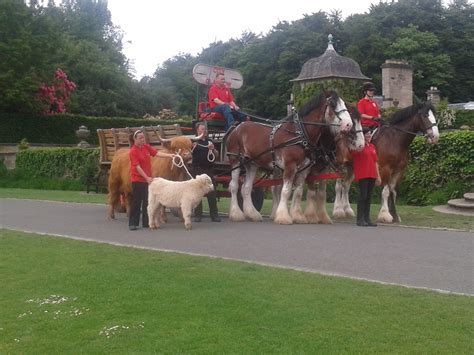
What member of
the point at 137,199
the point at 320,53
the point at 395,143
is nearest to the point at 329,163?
the point at 395,143

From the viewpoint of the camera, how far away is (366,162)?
12945 mm

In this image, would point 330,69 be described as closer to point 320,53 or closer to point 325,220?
point 325,220

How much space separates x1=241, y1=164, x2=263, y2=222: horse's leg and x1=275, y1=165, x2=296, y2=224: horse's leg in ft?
3.64

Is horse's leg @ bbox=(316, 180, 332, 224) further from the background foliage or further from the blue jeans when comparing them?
the background foliage

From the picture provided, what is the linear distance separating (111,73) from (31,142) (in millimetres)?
24122

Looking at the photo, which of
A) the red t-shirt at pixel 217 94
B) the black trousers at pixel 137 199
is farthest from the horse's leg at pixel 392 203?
the black trousers at pixel 137 199

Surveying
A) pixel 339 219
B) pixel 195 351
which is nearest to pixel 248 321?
pixel 195 351

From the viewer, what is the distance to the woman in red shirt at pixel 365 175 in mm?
12914

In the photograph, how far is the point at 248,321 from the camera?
6.00 metres

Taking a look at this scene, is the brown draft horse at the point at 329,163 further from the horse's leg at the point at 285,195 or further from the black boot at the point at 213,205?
the black boot at the point at 213,205

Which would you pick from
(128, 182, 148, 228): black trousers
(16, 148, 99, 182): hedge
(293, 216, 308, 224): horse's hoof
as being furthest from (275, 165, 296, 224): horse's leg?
(16, 148, 99, 182): hedge

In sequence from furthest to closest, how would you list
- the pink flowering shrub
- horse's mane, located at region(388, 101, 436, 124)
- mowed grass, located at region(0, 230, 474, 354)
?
the pink flowering shrub < horse's mane, located at region(388, 101, 436, 124) < mowed grass, located at region(0, 230, 474, 354)

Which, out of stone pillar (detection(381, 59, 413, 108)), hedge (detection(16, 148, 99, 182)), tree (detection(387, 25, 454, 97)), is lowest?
hedge (detection(16, 148, 99, 182))

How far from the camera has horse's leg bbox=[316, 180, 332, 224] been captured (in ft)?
44.6
